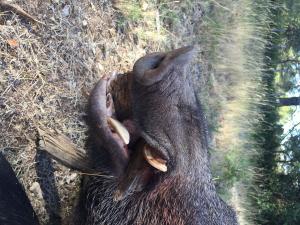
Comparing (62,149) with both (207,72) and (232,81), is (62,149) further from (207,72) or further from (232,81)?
(232,81)

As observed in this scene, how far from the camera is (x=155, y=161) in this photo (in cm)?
185

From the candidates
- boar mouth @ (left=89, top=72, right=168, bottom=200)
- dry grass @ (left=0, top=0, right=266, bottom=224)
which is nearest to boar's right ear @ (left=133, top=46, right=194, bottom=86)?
boar mouth @ (left=89, top=72, right=168, bottom=200)

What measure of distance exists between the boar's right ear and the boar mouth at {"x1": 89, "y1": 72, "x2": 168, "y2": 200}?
15cm

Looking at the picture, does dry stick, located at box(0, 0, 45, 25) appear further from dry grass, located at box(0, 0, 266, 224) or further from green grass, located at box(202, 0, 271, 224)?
green grass, located at box(202, 0, 271, 224)

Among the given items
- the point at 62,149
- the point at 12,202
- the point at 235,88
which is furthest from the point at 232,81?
the point at 12,202

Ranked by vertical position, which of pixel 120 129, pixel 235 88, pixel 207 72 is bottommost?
pixel 235 88

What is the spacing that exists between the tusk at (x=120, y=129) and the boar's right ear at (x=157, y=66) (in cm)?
21

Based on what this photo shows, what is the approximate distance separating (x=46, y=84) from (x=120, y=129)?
3.78ft

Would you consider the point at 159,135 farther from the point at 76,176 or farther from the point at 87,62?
the point at 87,62

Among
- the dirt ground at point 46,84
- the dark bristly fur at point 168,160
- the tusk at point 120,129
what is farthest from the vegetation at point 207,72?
the tusk at point 120,129

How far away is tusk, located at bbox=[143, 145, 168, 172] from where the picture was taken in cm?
184

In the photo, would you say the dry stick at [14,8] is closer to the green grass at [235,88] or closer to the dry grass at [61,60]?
the dry grass at [61,60]

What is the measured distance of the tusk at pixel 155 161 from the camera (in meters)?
1.84

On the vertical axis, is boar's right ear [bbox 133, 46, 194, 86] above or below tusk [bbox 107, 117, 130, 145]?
above
